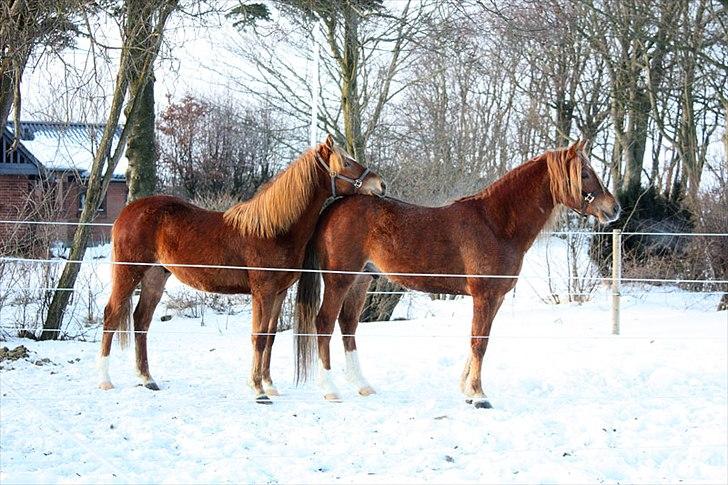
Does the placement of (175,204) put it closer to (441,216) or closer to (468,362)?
(441,216)

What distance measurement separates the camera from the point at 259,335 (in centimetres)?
573

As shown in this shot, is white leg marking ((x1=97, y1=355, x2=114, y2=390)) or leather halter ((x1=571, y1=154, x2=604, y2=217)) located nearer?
leather halter ((x1=571, y1=154, x2=604, y2=217))

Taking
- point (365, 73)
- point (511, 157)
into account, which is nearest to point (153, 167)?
point (365, 73)

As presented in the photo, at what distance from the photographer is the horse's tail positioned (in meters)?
5.91

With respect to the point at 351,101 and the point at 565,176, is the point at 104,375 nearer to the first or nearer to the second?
the point at 565,176

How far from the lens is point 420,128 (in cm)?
1469

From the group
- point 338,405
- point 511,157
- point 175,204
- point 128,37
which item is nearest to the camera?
point 338,405

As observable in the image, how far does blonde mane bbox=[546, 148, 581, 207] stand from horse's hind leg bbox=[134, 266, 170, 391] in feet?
10.3

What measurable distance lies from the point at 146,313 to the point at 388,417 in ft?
7.20

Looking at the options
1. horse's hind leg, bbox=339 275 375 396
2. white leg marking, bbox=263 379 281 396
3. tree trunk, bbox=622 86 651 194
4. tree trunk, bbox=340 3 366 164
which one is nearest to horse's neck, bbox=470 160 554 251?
horse's hind leg, bbox=339 275 375 396

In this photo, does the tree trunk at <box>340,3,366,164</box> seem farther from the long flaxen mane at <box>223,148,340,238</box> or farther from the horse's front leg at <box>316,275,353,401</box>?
the horse's front leg at <box>316,275,353,401</box>

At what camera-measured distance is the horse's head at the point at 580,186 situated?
225 inches

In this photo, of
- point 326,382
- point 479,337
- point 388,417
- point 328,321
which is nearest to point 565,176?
point 479,337

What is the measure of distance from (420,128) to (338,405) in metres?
9.71
